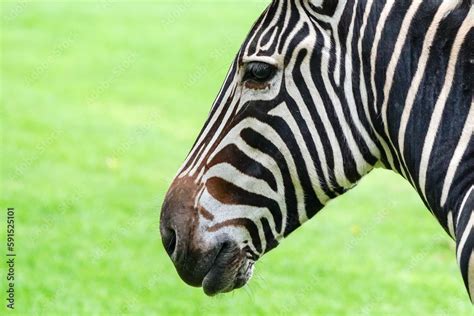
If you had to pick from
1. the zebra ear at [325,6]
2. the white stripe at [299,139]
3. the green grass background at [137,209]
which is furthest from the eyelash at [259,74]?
the green grass background at [137,209]

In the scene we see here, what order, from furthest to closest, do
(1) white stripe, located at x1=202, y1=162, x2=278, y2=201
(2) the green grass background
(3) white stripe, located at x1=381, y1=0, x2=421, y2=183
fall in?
(2) the green grass background → (1) white stripe, located at x1=202, y1=162, x2=278, y2=201 → (3) white stripe, located at x1=381, y1=0, x2=421, y2=183

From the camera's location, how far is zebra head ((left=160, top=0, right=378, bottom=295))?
342cm

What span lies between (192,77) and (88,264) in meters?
9.68

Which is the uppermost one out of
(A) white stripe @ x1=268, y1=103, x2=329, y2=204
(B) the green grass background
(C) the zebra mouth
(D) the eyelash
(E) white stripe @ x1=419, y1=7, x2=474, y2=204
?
(E) white stripe @ x1=419, y1=7, x2=474, y2=204

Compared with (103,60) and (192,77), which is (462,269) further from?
(103,60)

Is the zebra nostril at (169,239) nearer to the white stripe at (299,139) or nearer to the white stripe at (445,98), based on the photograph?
the white stripe at (299,139)

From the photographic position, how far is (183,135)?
1473 cm

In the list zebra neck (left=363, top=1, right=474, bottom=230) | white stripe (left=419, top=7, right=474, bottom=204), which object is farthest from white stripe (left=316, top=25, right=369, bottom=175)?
white stripe (left=419, top=7, right=474, bottom=204)

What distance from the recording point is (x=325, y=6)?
339 cm

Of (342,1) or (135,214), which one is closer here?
(342,1)

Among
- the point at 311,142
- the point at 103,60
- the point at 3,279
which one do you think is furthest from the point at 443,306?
the point at 103,60

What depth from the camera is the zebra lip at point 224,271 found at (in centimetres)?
358

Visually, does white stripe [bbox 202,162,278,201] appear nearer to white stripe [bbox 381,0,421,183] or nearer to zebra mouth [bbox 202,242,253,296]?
zebra mouth [bbox 202,242,253,296]

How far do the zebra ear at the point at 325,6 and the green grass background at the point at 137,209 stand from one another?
257cm
